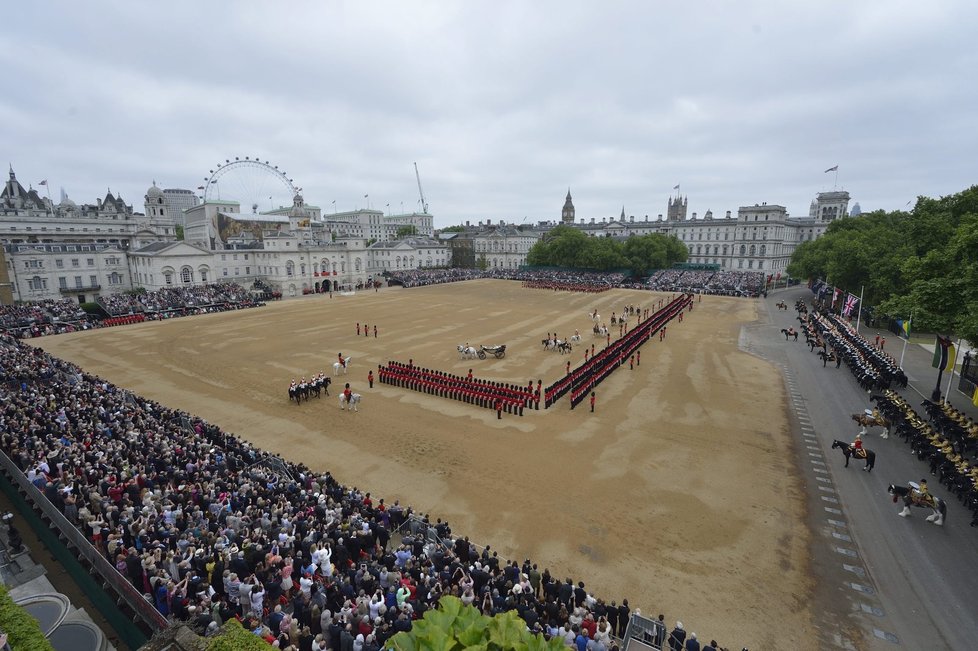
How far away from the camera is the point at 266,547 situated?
35.7 feet

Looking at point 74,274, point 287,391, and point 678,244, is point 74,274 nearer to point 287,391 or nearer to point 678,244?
point 287,391

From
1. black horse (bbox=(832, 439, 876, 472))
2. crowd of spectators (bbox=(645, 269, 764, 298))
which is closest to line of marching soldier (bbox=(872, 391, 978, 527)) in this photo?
black horse (bbox=(832, 439, 876, 472))

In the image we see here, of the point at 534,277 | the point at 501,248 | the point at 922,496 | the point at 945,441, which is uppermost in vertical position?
the point at 501,248

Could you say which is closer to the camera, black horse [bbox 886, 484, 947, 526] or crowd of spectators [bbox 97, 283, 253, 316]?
black horse [bbox 886, 484, 947, 526]

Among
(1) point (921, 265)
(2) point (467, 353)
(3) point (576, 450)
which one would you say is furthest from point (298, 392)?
(1) point (921, 265)

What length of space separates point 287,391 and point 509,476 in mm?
15278

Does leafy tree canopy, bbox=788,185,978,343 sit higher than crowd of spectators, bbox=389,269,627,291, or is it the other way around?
leafy tree canopy, bbox=788,185,978,343

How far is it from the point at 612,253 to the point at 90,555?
89.4 metres

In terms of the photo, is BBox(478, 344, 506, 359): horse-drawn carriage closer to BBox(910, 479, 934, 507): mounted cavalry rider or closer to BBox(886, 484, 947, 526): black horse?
BBox(886, 484, 947, 526): black horse

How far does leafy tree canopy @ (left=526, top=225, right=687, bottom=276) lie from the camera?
297 feet

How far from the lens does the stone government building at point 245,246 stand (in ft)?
178

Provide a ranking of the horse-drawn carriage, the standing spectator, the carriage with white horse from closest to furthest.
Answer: the standing spectator < the carriage with white horse < the horse-drawn carriage

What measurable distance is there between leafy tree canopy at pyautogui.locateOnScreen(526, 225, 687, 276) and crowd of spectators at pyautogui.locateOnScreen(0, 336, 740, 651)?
83808 mm

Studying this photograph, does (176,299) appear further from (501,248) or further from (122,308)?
(501,248)
